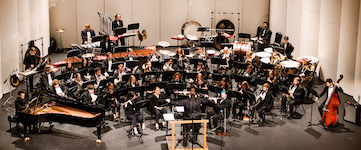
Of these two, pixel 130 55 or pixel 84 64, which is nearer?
pixel 84 64

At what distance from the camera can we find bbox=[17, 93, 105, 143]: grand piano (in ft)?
38.9

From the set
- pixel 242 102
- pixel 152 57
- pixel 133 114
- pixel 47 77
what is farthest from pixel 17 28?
pixel 242 102

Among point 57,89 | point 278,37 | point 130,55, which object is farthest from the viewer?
point 278,37

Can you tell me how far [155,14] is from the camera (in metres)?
23.6

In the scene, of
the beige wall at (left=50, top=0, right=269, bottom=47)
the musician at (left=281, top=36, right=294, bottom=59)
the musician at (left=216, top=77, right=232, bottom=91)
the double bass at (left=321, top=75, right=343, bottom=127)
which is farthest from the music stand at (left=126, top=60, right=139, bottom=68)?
the beige wall at (left=50, top=0, right=269, bottom=47)

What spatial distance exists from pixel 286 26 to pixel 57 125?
11365 mm

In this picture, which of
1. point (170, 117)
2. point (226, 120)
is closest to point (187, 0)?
point (226, 120)

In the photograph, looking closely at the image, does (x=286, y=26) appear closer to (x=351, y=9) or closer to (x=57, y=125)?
(x=351, y=9)

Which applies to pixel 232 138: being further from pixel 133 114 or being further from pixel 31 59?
pixel 31 59

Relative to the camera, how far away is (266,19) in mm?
23859

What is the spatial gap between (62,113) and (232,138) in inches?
171

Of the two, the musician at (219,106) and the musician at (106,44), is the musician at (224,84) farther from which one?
the musician at (106,44)

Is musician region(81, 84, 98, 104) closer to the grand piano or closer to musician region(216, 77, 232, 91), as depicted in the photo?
the grand piano

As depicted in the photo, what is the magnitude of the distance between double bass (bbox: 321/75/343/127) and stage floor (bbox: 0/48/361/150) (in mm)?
197
